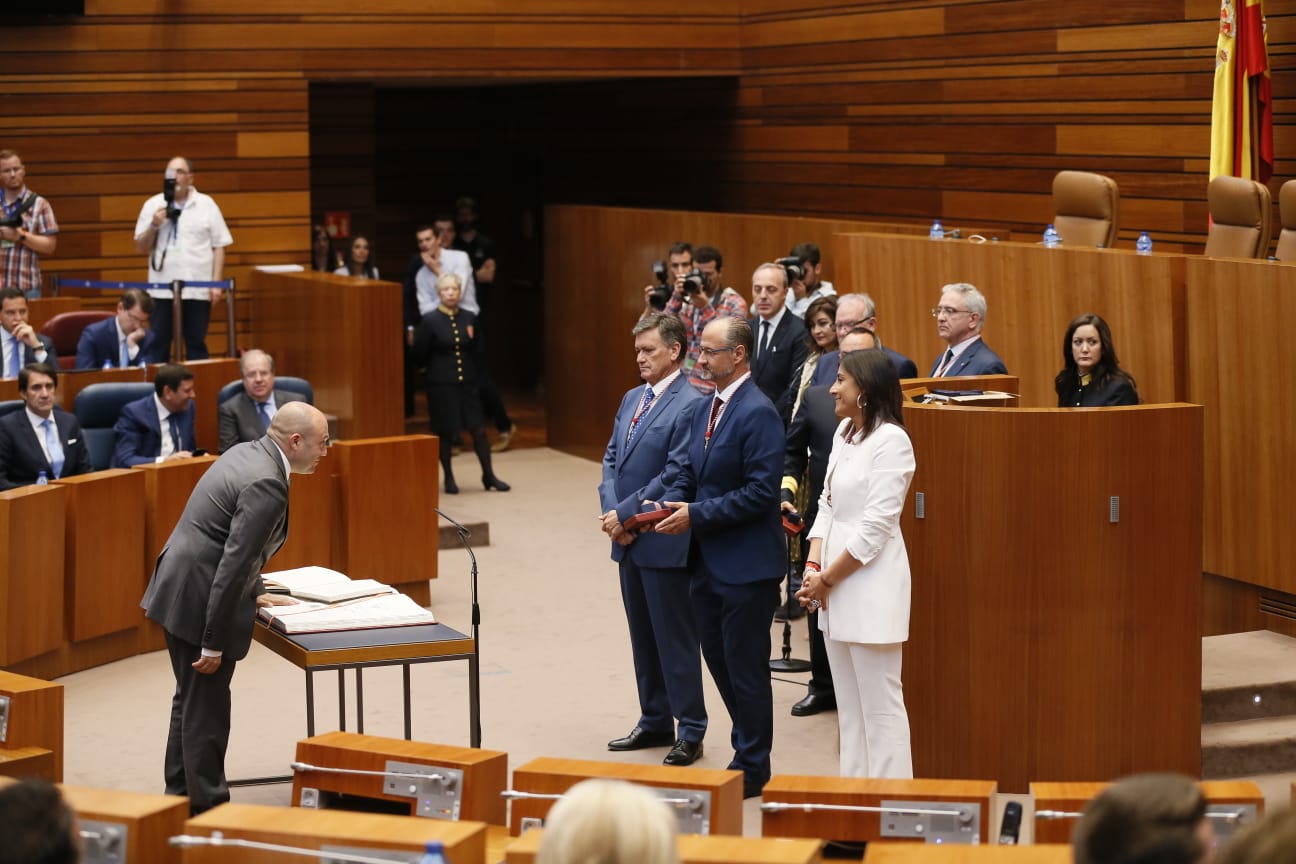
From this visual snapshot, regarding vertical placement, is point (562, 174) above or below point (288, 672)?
above

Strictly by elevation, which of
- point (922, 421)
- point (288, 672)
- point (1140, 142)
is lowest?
point (288, 672)

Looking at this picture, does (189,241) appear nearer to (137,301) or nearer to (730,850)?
(137,301)

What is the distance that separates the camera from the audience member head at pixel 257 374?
801 centimetres

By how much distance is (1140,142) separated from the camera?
8781 millimetres

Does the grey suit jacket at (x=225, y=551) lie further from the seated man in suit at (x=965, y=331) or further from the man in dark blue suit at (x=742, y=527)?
the seated man in suit at (x=965, y=331)

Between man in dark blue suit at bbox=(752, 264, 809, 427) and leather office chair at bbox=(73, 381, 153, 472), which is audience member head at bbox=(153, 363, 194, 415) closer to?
leather office chair at bbox=(73, 381, 153, 472)

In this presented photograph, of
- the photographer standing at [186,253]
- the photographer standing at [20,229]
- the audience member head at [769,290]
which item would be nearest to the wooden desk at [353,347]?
the photographer standing at [186,253]

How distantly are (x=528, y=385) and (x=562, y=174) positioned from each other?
1997 millimetres

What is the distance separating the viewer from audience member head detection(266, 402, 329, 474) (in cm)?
471

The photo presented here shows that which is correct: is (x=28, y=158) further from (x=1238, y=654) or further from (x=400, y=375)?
(x=1238, y=654)

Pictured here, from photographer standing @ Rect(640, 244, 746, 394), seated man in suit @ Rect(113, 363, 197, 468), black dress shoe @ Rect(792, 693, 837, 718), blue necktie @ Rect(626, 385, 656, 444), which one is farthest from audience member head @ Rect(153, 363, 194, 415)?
black dress shoe @ Rect(792, 693, 837, 718)

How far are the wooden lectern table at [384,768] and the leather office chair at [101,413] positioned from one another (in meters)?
4.62

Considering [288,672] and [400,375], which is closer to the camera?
[288,672]

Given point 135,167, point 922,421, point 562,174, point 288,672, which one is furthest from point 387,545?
point 562,174
